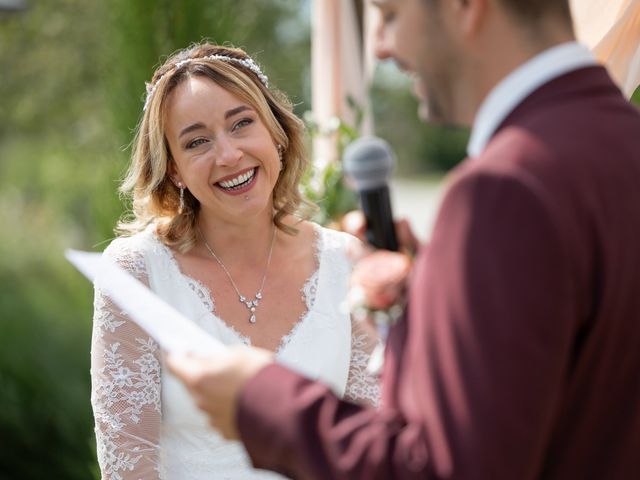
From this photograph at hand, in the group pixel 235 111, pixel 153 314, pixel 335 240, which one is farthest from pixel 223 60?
pixel 153 314

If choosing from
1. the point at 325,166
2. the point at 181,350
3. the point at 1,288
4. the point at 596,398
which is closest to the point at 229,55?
the point at 325,166

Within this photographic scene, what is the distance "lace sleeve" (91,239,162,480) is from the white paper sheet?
3.74 feet

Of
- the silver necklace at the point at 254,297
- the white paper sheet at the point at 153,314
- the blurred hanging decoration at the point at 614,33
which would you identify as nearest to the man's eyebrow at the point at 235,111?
the silver necklace at the point at 254,297

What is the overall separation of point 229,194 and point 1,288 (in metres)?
5.05

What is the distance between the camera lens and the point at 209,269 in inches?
139

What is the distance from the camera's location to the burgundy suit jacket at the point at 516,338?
55.4 inches

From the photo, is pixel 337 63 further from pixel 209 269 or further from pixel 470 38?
pixel 470 38

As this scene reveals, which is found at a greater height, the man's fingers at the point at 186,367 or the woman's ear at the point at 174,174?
the woman's ear at the point at 174,174

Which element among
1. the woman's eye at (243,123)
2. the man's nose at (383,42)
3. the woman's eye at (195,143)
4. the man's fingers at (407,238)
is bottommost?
the man's fingers at (407,238)

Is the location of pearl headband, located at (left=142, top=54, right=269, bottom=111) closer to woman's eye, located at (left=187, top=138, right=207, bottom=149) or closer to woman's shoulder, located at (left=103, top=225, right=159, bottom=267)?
woman's eye, located at (left=187, top=138, right=207, bottom=149)

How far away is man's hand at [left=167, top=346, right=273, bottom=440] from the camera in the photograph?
5.20ft

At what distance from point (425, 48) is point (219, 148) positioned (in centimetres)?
186

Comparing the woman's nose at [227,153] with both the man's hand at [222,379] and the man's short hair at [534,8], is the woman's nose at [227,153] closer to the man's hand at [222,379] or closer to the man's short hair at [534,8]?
the man's hand at [222,379]

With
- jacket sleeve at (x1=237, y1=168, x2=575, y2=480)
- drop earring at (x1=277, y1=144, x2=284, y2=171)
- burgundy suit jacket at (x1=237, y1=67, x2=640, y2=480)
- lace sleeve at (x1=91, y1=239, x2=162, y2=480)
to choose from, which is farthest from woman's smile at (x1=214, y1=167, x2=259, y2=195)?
jacket sleeve at (x1=237, y1=168, x2=575, y2=480)
